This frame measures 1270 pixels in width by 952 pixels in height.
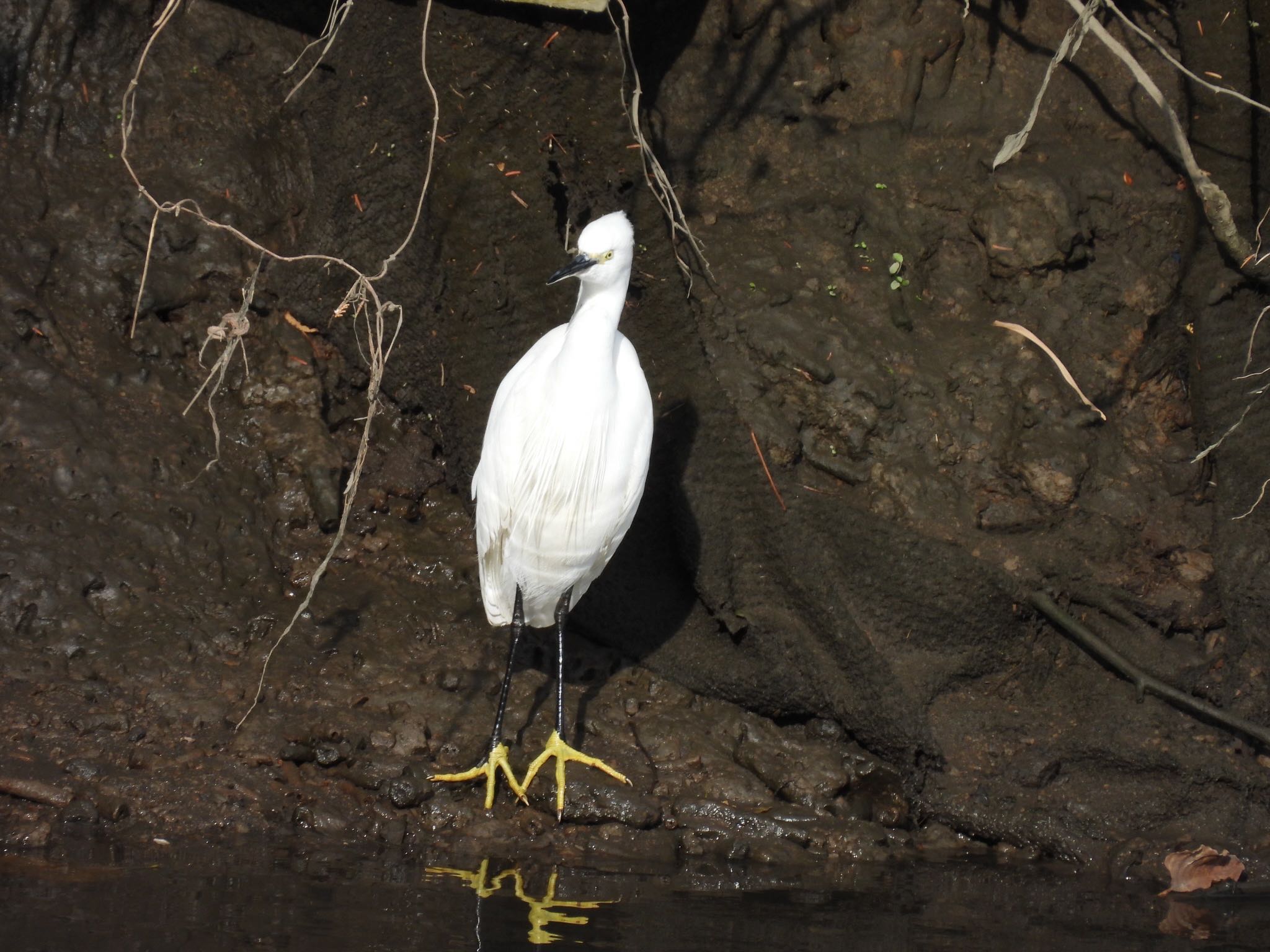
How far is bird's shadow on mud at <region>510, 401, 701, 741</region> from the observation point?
15.0 feet

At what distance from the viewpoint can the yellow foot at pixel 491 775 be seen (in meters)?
3.96

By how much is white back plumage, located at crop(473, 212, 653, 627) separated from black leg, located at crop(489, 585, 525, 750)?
0.14ft

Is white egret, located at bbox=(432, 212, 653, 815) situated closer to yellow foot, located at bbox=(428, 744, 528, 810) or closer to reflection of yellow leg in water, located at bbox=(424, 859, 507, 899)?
yellow foot, located at bbox=(428, 744, 528, 810)

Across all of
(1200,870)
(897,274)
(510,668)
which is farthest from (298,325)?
(1200,870)

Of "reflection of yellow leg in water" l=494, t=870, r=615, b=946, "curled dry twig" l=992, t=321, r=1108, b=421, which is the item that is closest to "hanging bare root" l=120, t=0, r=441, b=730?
"reflection of yellow leg in water" l=494, t=870, r=615, b=946

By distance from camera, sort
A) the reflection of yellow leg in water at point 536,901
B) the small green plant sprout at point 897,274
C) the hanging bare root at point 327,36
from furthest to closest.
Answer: the small green plant sprout at point 897,274 < the hanging bare root at point 327,36 < the reflection of yellow leg in water at point 536,901

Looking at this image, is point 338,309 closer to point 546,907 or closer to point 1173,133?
point 546,907

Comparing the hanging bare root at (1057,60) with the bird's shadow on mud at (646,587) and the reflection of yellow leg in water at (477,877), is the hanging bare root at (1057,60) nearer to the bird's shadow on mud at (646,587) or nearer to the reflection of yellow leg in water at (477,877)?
the bird's shadow on mud at (646,587)

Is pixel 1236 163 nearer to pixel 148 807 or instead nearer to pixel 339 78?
pixel 339 78

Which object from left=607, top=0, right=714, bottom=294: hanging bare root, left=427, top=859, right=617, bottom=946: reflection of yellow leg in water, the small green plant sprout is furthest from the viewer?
the small green plant sprout

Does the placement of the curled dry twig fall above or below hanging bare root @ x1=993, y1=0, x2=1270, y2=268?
below

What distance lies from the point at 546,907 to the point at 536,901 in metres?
0.06

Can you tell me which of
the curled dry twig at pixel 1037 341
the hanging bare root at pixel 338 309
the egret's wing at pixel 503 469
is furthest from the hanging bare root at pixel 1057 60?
the hanging bare root at pixel 338 309

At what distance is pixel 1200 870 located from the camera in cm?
389
